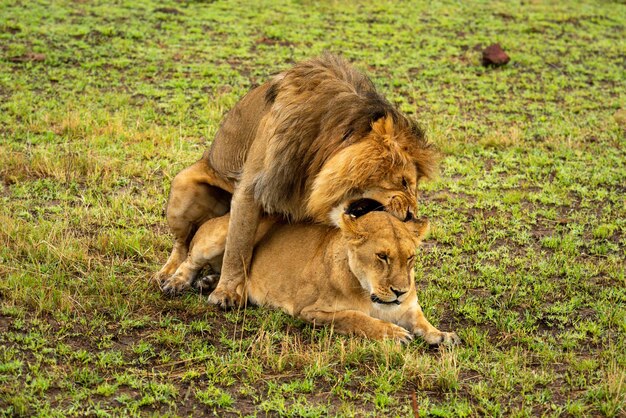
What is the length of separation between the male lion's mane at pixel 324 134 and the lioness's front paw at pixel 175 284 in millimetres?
904

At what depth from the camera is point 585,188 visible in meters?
8.50

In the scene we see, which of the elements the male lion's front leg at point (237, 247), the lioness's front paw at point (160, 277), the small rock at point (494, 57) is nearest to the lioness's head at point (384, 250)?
the male lion's front leg at point (237, 247)

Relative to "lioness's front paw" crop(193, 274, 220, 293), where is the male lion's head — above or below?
above

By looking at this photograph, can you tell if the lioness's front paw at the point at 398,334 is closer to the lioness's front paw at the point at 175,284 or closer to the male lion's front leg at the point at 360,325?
the male lion's front leg at the point at 360,325

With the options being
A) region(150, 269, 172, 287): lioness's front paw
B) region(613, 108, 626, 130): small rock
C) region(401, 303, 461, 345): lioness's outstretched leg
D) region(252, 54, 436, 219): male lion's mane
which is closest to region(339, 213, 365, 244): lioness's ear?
region(252, 54, 436, 219): male lion's mane

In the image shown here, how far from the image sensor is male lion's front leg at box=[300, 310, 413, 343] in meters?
5.05

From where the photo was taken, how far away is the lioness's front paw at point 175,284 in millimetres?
5938

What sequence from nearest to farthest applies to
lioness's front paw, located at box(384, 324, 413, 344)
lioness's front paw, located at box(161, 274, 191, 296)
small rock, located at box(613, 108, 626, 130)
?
lioness's front paw, located at box(384, 324, 413, 344)
lioness's front paw, located at box(161, 274, 191, 296)
small rock, located at box(613, 108, 626, 130)

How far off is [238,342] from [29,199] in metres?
3.20

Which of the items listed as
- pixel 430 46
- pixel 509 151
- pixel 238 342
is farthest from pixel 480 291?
pixel 430 46

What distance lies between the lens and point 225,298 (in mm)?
5727

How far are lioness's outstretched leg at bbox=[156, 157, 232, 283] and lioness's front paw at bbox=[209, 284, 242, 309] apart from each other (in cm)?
58

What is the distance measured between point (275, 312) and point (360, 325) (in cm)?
70

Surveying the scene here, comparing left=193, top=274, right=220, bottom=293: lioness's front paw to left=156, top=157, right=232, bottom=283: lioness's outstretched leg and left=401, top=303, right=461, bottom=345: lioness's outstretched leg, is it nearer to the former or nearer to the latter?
left=156, top=157, right=232, bottom=283: lioness's outstretched leg
